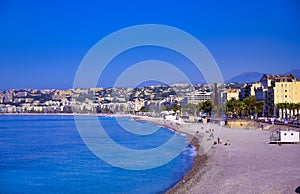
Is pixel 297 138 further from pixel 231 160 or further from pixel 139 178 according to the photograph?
pixel 139 178

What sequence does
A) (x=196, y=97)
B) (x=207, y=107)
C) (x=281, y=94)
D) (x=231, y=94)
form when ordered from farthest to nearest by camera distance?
(x=196, y=97) < (x=231, y=94) < (x=207, y=107) < (x=281, y=94)

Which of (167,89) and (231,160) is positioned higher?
(167,89)

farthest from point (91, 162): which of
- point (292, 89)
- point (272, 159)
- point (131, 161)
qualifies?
point (292, 89)

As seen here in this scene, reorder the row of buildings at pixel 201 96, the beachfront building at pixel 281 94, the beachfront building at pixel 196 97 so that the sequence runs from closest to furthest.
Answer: the beachfront building at pixel 281 94 → the row of buildings at pixel 201 96 → the beachfront building at pixel 196 97

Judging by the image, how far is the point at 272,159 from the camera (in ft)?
70.4

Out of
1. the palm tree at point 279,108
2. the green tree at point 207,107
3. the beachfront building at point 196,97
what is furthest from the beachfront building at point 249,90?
the palm tree at point 279,108

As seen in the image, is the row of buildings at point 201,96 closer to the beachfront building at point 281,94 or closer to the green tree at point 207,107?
the beachfront building at point 281,94

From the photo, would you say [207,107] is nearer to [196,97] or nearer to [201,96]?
[196,97]

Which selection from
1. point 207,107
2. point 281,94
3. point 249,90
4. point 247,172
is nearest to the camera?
point 247,172

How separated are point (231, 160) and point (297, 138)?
8479mm

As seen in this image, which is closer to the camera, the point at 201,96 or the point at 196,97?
the point at 196,97

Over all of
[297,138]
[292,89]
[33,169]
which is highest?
[292,89]

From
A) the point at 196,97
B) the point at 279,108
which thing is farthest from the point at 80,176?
the point at 196,97

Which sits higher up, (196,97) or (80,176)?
(196,97)
